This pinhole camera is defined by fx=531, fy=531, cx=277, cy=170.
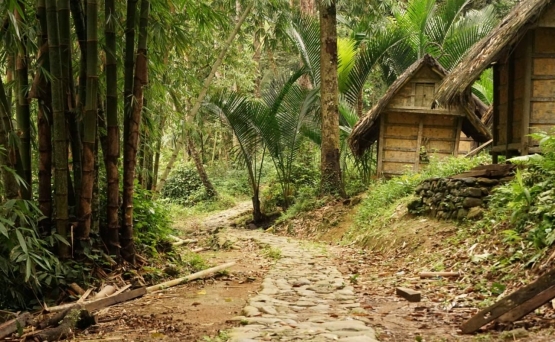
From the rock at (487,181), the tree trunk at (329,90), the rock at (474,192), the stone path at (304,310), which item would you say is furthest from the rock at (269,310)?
the tree trunk at (329,90)

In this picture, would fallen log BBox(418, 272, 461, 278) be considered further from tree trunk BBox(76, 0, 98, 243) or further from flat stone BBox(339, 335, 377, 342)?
tree trunk BBox(76, 0, 98, 243)

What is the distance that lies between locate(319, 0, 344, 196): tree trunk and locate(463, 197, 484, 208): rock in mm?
5469

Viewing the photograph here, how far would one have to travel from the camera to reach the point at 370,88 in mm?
21469

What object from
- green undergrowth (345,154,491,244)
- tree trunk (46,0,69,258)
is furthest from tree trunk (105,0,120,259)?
green undergrowth (345,154,491,244)

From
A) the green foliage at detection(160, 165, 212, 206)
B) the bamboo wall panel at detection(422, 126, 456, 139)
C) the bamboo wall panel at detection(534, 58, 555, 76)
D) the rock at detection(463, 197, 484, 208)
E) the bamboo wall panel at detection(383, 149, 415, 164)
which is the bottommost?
the green foliage at detection(160, 165, 212, 206)

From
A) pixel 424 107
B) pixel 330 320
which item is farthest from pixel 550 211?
pixel 424 107

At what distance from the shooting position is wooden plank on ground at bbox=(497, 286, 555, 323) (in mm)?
3045

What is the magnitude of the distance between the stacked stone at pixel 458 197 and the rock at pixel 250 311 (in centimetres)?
347

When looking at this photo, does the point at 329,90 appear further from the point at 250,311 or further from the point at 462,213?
the point at 250,311

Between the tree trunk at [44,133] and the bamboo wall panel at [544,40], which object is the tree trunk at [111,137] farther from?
the bamboo wall panel at [544,40]

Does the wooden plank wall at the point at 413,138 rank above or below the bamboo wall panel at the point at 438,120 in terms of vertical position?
below

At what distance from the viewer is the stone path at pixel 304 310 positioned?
3307mm

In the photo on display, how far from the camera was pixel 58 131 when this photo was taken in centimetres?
445

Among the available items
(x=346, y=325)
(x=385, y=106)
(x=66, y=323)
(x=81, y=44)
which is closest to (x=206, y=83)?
(x=385, y=106)
